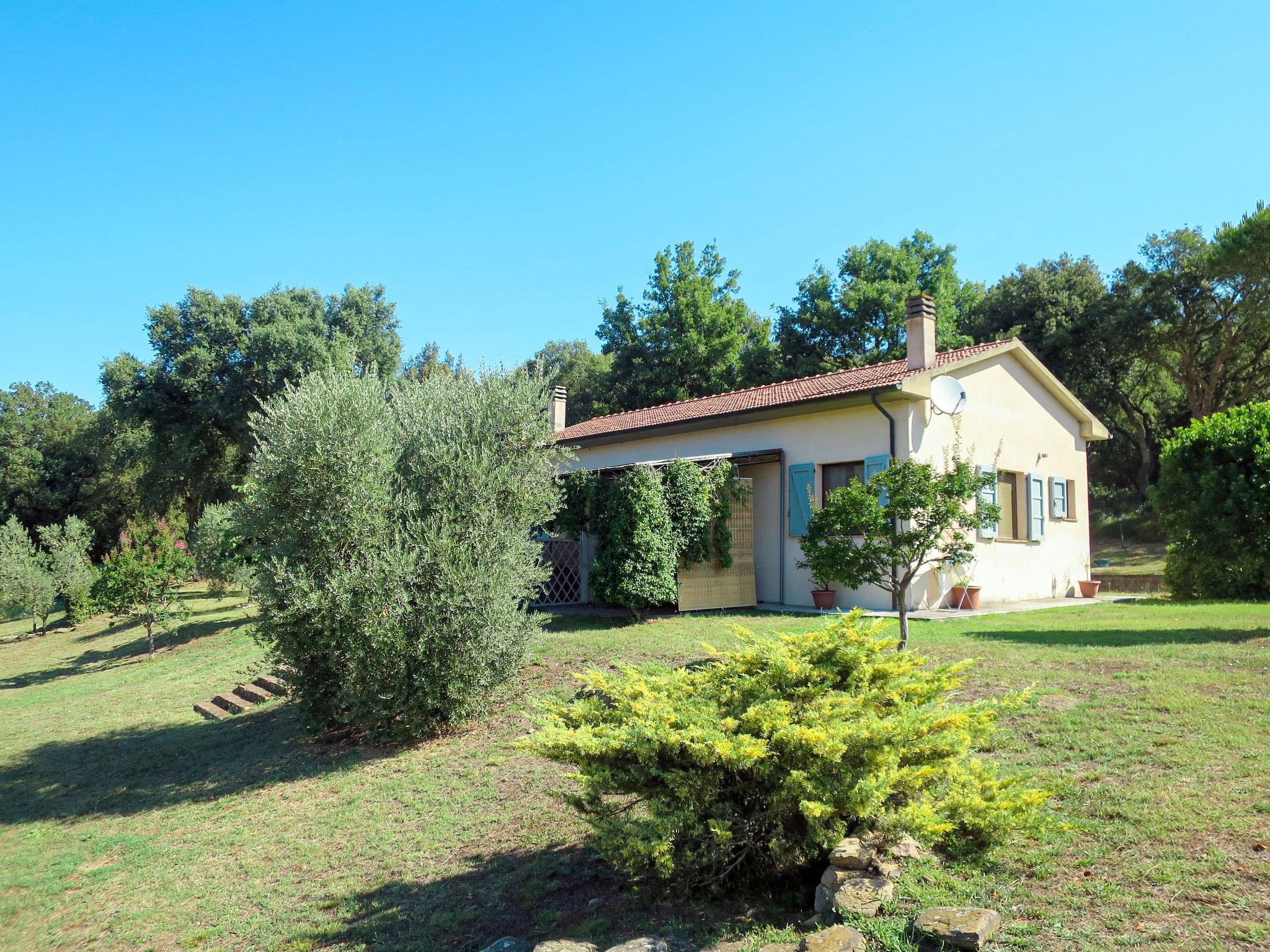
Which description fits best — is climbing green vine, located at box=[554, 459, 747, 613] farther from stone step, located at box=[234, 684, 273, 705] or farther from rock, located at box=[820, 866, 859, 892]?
rock, located at box=[820, 866, 859, 892]

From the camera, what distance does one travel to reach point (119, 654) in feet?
64.8

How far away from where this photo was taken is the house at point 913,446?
14.0 m

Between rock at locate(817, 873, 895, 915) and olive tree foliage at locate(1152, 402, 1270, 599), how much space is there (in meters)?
12.3

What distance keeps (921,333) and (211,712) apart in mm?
13422

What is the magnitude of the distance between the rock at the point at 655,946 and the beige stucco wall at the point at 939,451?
10852 mm

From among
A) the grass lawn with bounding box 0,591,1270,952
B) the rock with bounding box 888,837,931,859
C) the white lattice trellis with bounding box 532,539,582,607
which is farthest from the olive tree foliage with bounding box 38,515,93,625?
the rock with bounding box 888,837,931,859

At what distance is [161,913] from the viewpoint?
18.6ft

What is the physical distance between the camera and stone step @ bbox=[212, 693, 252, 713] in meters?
12.1

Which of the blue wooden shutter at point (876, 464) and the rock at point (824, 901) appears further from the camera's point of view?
the blue wooden shutter at point (876, 464)

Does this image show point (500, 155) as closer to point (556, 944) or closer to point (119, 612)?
point (556, 944)

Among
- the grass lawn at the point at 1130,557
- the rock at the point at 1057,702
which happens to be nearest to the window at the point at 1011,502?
the grass lawn at the point at 1130,557

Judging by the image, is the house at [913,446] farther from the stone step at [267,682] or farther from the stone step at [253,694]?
the stone step at [253,694]

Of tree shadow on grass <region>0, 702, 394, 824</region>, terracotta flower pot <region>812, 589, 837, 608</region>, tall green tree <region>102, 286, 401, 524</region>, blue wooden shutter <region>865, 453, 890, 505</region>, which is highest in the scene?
tall green tree <region>102, 286, 401, 524</region>

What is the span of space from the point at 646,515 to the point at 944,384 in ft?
18.6
